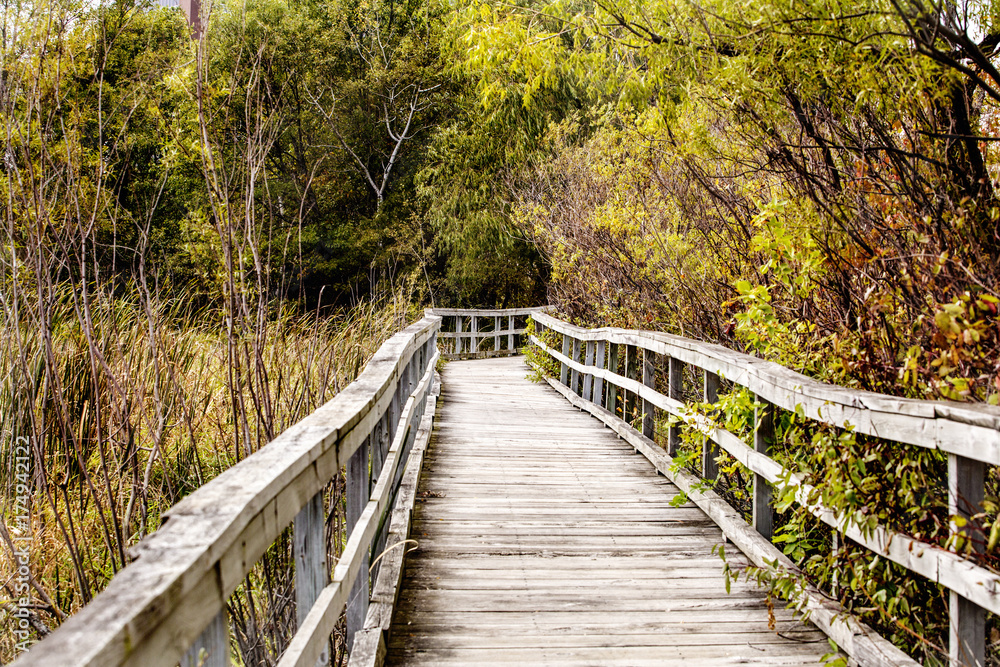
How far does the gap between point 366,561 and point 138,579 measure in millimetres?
1832

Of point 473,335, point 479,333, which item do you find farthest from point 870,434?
point 479,333

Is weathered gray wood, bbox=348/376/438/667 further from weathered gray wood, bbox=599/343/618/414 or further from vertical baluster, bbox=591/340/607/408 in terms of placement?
vertical baluster, bbox=591/340/607/408

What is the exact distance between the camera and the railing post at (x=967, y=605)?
221 cm

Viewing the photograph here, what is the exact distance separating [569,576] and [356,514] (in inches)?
59.0

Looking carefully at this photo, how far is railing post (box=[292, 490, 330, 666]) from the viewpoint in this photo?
2008mm

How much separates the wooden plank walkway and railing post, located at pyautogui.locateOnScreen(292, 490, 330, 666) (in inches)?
39.2

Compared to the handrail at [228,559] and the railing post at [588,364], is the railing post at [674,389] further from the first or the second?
the railing post at [588,364]

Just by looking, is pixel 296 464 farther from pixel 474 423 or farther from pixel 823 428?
pixel 474 423

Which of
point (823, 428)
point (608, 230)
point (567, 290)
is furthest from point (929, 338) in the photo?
point (567, 290)

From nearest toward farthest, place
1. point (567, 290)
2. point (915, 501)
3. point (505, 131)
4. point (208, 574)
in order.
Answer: point (208, 574), point (915, 501), point (567, 290), point (505, 131)

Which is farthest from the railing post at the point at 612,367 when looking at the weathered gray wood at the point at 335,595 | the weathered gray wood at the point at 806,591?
the weathered gray wood at the point at 335,595

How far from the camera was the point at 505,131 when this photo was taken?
798 inches

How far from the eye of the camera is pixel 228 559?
1.35 m

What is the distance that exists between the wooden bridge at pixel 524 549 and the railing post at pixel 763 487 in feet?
0.04
